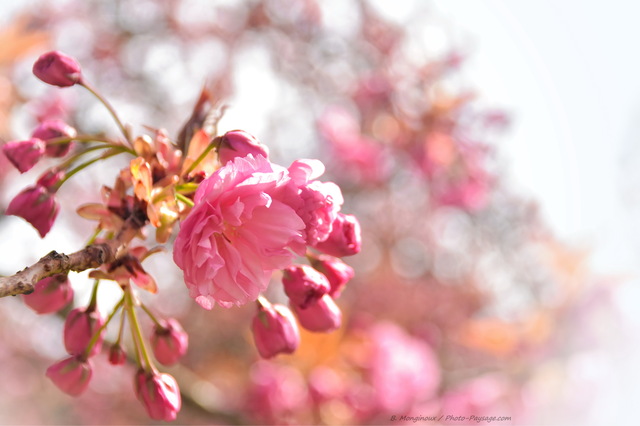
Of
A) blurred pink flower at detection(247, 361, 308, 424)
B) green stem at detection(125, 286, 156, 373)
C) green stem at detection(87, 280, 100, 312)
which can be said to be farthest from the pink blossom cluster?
blurred pink flower at detection(247, 361, 308, 424)

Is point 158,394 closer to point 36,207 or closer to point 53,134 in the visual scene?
point 36,207

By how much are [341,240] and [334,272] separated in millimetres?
106

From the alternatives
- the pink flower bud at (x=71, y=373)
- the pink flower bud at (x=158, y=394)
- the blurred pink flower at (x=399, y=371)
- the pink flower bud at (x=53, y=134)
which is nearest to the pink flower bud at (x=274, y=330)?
the pink flower bud at (x=158, y=394)

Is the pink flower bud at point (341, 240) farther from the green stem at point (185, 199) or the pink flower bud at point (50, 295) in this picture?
the pink flower bud at point (50, 295)

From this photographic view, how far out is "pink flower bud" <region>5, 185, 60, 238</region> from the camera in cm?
84

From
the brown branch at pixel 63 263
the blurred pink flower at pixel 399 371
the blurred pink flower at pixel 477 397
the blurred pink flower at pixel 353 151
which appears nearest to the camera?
the brown branch at pixel 63 263

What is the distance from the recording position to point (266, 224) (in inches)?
27.8

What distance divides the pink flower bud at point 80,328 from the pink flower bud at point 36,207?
4.7 inches

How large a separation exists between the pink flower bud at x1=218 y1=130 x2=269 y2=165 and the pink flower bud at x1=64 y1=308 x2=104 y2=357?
30 cm

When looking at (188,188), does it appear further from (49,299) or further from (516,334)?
(516,334)

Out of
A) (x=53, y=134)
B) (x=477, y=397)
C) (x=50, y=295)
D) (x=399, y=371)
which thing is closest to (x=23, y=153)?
(x=53, y=134)

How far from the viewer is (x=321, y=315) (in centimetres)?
85

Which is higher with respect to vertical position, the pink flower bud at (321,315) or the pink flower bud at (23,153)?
the pink flower bud at (23,153)

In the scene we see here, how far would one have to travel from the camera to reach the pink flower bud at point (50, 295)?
85 cm
